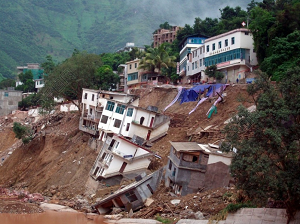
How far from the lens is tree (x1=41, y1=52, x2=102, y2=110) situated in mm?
65200

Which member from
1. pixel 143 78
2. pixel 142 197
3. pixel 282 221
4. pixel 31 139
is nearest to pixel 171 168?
pixel 142 197

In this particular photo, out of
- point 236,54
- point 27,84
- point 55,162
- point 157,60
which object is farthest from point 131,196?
point 27,84

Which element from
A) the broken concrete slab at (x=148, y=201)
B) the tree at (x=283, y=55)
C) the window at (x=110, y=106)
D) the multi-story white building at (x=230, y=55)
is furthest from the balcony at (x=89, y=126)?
the tree at (x=283, y=55)

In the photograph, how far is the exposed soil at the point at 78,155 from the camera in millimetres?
36844

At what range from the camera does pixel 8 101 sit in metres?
94.6

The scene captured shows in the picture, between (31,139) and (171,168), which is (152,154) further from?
(31,139)

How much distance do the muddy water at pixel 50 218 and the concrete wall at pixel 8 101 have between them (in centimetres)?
5532

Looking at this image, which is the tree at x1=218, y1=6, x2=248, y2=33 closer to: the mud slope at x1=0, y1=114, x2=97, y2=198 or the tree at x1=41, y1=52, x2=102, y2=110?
the tree at x1=41, y1=52, x2=102, y2=110

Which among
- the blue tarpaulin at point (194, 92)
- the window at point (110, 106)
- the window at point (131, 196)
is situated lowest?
the window at point (131, 196)

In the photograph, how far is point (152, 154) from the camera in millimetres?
45562

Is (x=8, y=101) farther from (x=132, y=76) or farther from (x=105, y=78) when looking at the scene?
(x=132, y=76)

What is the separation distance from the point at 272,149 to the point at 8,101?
76.6m

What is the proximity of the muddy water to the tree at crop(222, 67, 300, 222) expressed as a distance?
15004 millimetres

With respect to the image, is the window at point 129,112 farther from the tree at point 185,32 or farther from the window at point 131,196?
the tree at point 185,32
